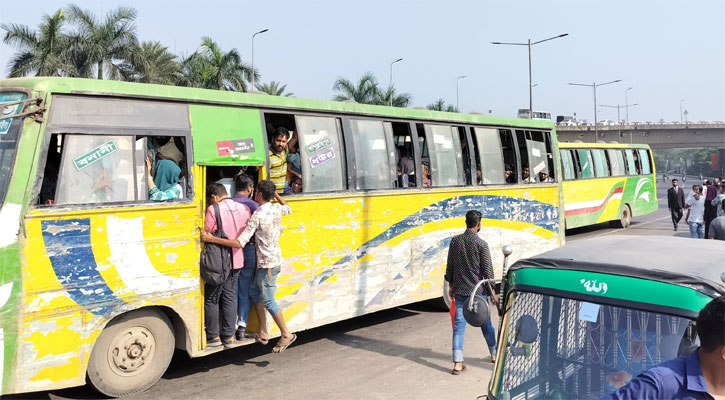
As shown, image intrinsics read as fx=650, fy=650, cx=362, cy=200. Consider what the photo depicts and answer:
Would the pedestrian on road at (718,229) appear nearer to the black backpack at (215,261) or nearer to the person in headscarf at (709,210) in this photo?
the person in headscarf at (709,210)

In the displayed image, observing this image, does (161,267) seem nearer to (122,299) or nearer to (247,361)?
Answer: (122,299)

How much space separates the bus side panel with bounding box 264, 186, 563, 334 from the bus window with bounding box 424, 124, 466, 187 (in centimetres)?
A: 20

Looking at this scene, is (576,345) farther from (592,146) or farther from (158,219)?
(592,146)

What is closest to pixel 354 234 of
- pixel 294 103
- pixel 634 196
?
pixel 294 103

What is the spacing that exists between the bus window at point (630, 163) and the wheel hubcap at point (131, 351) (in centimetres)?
2278

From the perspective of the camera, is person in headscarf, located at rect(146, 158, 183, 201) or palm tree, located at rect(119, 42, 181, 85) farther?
palm tree, located at rect(119, 42, 181, 85)

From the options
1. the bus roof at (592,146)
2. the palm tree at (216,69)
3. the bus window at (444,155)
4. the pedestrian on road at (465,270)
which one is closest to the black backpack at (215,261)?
the pedestrian on road at (465,270)

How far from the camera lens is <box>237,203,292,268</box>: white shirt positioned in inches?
272

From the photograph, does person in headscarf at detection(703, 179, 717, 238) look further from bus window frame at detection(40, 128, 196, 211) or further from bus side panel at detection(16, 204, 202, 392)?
bus side panel at detection(16, 204, 202, 392)

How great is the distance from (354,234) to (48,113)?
158 inches

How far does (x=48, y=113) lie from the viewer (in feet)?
18.3

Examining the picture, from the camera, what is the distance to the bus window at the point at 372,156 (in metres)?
8.55

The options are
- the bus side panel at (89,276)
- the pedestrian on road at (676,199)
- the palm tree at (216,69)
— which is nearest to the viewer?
the bus side panel at (89,276)

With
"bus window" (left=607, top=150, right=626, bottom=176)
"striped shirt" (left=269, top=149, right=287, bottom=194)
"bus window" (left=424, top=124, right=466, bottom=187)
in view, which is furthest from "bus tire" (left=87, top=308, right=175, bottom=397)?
"bus window" (left=607, top=150, right=626, bottom=176)
